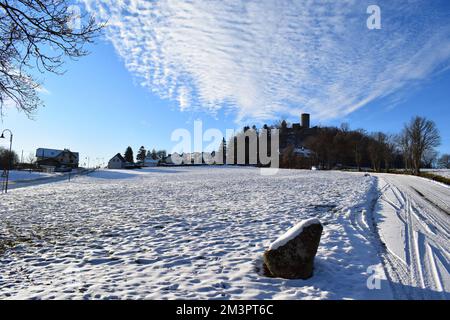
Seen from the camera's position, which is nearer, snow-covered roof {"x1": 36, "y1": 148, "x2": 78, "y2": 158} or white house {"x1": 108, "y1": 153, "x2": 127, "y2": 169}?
white house {"x1": 108, "y1": 153, "x2": 127, "y2": 169}

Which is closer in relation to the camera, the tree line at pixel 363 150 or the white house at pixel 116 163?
the tree line at pixel 363 150

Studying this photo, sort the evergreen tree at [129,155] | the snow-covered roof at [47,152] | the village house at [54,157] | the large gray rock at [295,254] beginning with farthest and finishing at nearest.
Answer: the evergreen tree at [129,155] → the snow-covered roof at [47,152] → the village house at [54,157] → the large gray rock at [295,254]

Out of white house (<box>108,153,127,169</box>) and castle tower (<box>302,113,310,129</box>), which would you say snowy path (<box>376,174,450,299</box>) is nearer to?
white house (<box>108,153,127,169</box>)

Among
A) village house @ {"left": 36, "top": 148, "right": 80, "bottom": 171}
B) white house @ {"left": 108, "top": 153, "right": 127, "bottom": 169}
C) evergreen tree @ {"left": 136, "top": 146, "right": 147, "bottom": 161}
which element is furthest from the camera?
evergreen tree @ {"left": 136, "top": 146, "right": 147, "bottom": 161}

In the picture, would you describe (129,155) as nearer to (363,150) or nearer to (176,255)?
(363,150)

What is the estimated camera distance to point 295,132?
148750mm

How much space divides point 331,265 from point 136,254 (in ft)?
15.4

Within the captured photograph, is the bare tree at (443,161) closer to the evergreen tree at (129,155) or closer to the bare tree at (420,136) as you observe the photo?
the bare tree at (420,136)

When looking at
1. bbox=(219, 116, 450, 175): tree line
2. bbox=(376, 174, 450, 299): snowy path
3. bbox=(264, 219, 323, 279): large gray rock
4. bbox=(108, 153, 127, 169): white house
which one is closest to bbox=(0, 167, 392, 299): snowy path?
bbox=(264, 219, 323, 279): large gray rock

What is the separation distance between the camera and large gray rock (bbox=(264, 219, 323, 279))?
5.69m

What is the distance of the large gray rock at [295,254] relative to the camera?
18.7ft

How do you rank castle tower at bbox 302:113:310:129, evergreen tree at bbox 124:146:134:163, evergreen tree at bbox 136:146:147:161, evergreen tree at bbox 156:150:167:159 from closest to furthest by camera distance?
1. evergreen tree at bbox 124:146:134:163
2. evergreen tree at bbox 136:146:147:161
3. evergreen tree at bbox 156:150:167:159
4. castle tower at bbox 302:113:310:129

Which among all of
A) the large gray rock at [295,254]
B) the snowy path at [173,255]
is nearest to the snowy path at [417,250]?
the snowy path at [173,255]

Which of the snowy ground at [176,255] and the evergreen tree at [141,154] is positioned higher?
the evergreen tree at [141,154]
